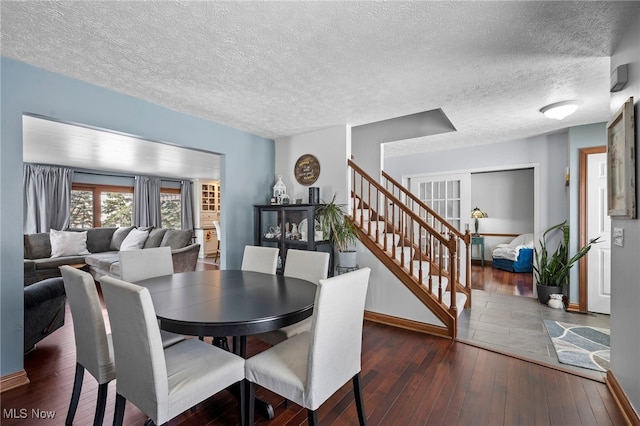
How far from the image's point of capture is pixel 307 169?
13.2 feet

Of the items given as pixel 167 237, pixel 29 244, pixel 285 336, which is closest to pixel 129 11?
pixel 285 336

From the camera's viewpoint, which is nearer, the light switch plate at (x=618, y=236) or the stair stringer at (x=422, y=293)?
the light switch plate at (x=618, y=236)

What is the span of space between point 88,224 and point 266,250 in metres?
6.13

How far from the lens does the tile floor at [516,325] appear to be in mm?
2611

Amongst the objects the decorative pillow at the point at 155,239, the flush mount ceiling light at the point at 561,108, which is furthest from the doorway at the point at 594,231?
the decorative pillow at the point at 155,239

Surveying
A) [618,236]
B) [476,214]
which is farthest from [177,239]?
[476,214]

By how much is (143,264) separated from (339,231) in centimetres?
201

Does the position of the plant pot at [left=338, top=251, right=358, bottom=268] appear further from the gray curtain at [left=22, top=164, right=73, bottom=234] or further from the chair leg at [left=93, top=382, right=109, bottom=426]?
the gray curtain at [left=22, top=164, right=73, bottom=234]

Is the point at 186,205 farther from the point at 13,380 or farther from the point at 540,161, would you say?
the point at 540,161

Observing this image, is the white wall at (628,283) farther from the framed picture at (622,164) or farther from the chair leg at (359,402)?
the chair leg at (359,402)

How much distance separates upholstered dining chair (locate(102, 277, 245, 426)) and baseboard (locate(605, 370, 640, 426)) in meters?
2.21

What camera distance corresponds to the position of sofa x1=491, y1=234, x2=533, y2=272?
5.99 m

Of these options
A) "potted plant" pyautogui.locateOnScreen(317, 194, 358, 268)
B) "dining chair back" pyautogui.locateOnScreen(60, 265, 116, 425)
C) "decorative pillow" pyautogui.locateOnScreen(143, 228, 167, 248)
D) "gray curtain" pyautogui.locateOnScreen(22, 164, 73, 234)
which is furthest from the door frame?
"gray curtain" pyautogui.locateOnScreen(22, 164, 73, 234)

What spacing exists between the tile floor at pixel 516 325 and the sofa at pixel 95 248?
4157 mm
